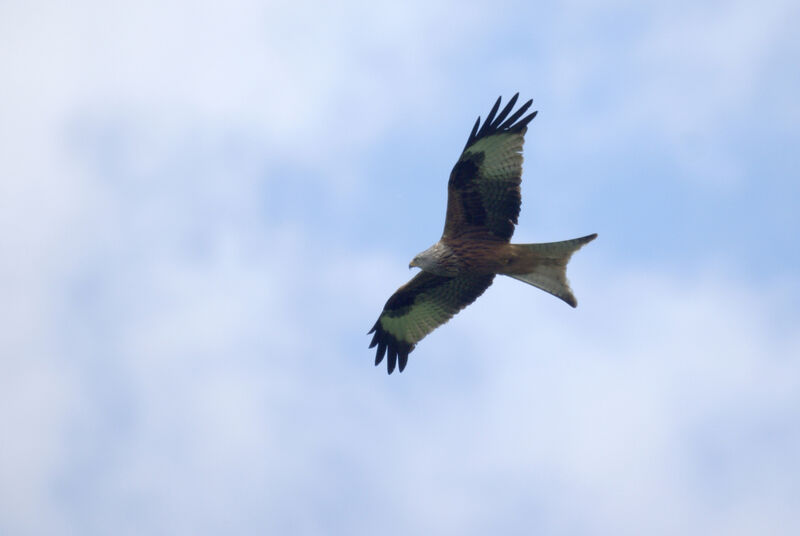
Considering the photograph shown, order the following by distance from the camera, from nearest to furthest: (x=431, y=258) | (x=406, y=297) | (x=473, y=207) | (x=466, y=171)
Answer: (x=466, y=171) < (x=473, y=207) < (x=431, y=258) < (x=406, y=297)

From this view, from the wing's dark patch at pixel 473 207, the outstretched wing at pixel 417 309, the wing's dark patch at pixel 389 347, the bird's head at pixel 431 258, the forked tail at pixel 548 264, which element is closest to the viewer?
the forked tail at pixel 548 264

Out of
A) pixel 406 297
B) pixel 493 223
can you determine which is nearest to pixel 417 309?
pixel 406 297

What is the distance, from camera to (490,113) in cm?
1223

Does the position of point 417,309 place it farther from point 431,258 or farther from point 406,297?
point 431,258

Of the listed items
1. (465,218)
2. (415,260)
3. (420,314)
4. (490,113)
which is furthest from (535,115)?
(420,314)

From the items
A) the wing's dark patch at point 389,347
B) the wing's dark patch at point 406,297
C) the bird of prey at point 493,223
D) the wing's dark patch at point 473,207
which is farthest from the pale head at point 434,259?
the wing's dark patch at point 389,347

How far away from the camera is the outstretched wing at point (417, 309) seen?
1334 cm

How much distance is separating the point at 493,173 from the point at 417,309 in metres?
2.43

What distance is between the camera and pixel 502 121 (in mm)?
12234

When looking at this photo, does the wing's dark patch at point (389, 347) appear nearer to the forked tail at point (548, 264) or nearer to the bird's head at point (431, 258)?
the bird's head at point (431, 258)

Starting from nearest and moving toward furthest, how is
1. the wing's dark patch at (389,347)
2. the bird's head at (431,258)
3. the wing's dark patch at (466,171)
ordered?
the wing's dark patch at (466,171) < the bird's head at (431,258) < the wing's dark patch at (389,347)

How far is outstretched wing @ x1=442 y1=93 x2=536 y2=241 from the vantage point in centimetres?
1217

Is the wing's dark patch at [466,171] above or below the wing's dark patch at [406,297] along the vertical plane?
above

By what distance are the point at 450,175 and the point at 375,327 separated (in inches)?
109
